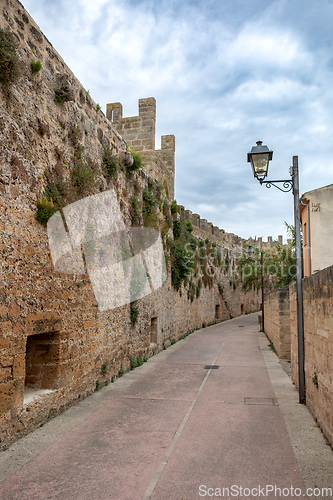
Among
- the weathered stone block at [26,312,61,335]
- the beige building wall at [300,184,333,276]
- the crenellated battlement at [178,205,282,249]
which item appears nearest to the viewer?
the weathered stone block at [26,312,61,335]

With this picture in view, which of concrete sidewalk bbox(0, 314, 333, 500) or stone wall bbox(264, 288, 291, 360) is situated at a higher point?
stone wall bbox(264, 288, 291, 360)

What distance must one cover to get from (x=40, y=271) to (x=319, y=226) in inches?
256

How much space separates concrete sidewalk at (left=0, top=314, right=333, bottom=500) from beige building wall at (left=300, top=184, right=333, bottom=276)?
2944 millimetres

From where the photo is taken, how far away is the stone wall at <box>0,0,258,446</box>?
4.55 m

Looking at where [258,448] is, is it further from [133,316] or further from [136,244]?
[136,244]

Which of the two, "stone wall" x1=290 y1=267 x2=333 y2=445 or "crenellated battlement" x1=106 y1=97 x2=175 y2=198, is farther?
"crenellated battlement" x1=106 y1=97 x2=175 y2=198

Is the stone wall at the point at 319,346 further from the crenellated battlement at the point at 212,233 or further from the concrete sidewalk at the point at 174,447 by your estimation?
the crenellated battlement at the point at 212,233

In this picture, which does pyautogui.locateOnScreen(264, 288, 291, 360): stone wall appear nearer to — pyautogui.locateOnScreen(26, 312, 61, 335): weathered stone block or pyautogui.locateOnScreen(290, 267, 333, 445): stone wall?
pyautogui.locateOnScreen(290, 267, 333, 445): stone wall

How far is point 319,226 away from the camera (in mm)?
8883

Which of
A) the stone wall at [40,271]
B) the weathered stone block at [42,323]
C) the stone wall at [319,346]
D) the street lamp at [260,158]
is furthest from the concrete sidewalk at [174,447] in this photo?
the street lamp at [260,158]

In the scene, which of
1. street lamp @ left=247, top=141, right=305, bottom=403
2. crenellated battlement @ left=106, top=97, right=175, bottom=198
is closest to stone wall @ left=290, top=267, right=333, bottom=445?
street lamp @ left=247, top=141, right=305, bottom=403

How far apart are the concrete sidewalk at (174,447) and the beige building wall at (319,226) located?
2944 millimetres

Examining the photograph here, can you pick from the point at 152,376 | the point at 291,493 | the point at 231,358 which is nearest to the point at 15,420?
the point at 291,493

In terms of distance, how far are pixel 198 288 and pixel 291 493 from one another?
1476 cm
